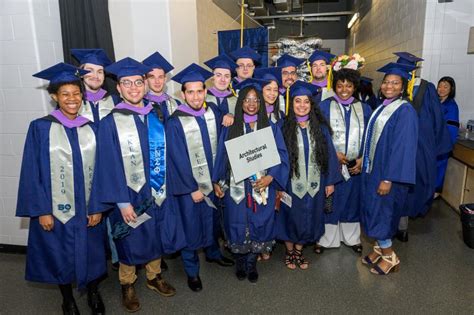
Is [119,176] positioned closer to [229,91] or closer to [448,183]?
[229,91]

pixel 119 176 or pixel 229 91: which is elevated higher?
pixel 229 91

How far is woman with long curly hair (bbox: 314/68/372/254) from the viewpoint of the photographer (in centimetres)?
303

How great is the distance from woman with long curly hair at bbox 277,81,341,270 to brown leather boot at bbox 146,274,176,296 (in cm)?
103

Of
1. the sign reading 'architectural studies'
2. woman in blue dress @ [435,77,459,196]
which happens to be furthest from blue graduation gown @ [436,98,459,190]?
the sign reading 'architectural studies'

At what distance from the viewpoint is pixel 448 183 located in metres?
Result: 4.49

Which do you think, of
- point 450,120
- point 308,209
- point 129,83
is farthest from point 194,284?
point 450,120

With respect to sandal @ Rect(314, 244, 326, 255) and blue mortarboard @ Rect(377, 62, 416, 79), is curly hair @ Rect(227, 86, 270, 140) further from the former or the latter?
sandal @ Rect(314, 244, 326, 255)

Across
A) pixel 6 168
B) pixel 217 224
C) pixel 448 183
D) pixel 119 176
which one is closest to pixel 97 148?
pixel 119 176

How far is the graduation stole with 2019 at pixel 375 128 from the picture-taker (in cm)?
274

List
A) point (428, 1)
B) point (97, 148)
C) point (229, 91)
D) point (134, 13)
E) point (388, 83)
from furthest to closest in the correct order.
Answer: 1. point (428, 1)
2. point (134, 13)
3. point (229, 91)
4. point (388, 83)
5. point (97, 148)

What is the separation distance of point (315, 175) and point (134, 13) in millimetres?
2498

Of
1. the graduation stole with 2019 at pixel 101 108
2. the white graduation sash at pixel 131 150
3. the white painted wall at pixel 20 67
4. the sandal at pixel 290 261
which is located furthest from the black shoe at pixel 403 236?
the white painted wall at pixel 20 67

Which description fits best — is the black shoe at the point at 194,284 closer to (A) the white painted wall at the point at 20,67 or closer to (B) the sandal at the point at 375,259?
(B) the sandal at the point at 375,259

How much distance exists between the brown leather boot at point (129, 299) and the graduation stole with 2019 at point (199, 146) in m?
0.91
